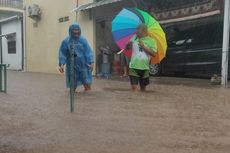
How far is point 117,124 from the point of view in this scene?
5723 millimetres

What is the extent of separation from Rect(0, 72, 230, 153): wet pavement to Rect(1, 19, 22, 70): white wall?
16.9m

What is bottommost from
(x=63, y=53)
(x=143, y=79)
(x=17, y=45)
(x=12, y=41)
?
(x=143, y=79)

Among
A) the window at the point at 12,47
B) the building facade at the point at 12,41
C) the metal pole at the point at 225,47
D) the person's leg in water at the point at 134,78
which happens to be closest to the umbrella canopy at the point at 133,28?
the person's leg in water at the point at 134,78

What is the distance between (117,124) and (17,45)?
67.5 feet

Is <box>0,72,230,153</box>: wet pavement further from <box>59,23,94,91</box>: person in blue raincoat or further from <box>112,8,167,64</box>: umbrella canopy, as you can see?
<box>112,8,167,64</box>: umbrella canopy

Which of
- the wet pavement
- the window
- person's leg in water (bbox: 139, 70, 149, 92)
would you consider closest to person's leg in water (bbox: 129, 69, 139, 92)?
person's leg in water (bbox: 139, 70, 149, 92)

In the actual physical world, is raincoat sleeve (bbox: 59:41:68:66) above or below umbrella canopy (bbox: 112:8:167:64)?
below

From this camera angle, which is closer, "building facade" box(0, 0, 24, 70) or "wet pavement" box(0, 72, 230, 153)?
"wet pavement" box(0, 72, 230, 153)

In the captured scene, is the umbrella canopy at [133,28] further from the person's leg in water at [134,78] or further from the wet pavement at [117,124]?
the wet pavement at [117,124]

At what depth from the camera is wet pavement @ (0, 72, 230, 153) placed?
15.1ft

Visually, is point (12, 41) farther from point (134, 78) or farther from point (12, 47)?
point (134, 78)

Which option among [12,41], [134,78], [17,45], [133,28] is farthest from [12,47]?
[134,78]

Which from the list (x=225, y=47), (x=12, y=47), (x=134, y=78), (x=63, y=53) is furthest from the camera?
(x=12, y=47)

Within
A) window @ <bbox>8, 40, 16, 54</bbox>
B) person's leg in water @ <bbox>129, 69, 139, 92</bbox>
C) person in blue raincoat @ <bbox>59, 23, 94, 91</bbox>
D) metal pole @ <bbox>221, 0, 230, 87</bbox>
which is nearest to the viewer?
person's leg in water @ <bbox>129, 69, 139, 92</bbox>
